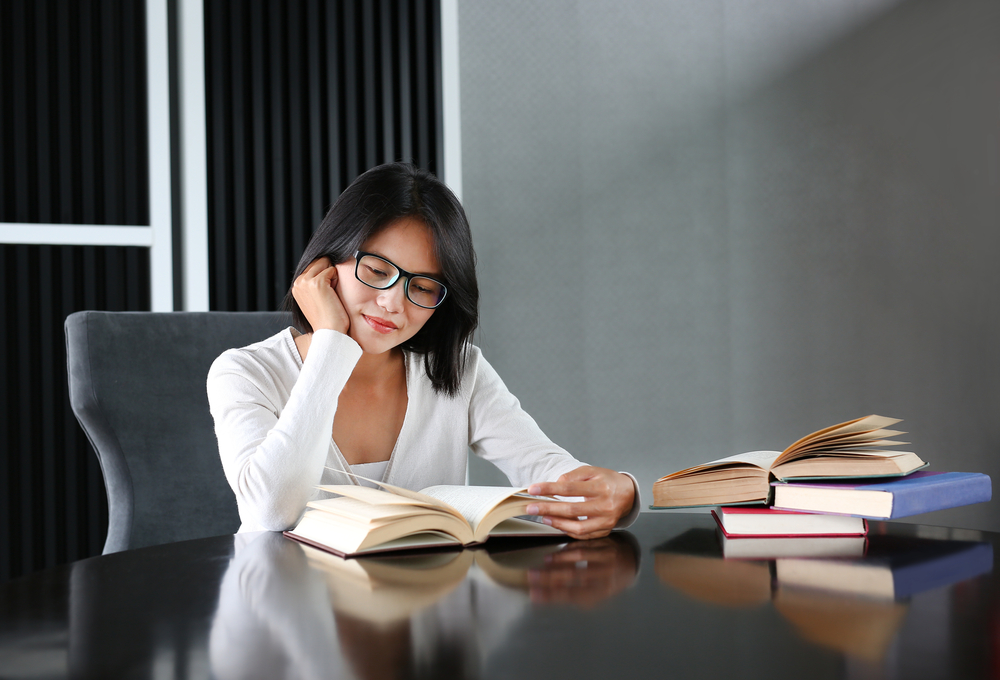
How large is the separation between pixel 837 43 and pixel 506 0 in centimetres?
129

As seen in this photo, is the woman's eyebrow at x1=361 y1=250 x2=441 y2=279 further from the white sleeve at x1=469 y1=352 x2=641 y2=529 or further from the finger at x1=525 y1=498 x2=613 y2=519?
the finger at x1=525 y1=498 x2=613 y2=519

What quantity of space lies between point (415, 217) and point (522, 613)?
906 mm

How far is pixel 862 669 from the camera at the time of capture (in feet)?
1.71

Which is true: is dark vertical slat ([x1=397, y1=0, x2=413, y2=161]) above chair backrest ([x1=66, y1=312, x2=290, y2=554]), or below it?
above

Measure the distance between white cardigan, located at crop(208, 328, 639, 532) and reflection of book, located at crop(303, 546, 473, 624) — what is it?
0.67 ft

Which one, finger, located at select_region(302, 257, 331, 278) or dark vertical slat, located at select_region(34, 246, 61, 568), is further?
dark vertical slat, located at select_region(34, 246, 61, 568)

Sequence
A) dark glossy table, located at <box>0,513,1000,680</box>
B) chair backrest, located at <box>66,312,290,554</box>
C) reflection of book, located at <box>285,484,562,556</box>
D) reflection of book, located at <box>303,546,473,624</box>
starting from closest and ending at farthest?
1. dark glossy table, located at <box>0,513,1000,680</box>
2. reflection of book, located at <box>303,546,473,624</box>
3. reflection of book, located at <box>285,484,562,556</box>
4. chair backrest, located at <box>66,312,290,554</box>

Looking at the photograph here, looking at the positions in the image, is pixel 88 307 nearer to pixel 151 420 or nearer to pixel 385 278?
pixel 151 420

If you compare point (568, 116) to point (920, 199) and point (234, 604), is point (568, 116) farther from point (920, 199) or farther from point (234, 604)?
point (234, 604)

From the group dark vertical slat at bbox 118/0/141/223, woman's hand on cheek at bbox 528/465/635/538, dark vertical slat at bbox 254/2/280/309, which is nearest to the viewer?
woman's hand on cheek at bbox 528/465/635/538

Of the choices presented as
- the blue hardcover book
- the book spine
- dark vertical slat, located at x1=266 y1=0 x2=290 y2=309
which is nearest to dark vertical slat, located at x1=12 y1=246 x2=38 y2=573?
dark vertical slat, located at x1=266 y1=0 x2=290 y2=309

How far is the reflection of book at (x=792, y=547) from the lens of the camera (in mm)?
875

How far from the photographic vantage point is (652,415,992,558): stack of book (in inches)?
33.8

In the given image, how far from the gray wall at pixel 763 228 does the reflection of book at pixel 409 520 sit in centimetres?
190
